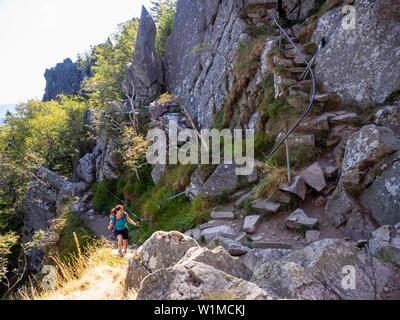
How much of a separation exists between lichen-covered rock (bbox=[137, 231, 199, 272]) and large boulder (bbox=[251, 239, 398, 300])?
1516mm

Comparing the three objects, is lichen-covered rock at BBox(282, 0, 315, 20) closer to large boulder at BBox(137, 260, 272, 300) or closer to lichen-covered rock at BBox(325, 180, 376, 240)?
lichen-covered rock at BBox(325, 180, 376, 240)

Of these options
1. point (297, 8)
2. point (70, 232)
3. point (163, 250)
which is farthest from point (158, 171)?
point (297, 8)

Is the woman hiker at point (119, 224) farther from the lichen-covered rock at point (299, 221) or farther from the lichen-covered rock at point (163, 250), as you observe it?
the lichen-covered rock at point (299, 221)

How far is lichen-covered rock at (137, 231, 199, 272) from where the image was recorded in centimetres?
377

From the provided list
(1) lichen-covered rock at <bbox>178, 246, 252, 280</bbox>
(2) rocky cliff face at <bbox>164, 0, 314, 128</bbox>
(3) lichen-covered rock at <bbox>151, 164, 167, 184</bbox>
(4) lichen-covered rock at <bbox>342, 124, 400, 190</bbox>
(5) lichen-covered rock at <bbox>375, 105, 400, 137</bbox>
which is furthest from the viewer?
(3) lichen-covered rock at <bbox>151, 164, 167, 184</bbox>

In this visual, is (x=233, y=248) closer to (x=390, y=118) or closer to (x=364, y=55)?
(x=390, y=118)

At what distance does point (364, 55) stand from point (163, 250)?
7399 millimetres

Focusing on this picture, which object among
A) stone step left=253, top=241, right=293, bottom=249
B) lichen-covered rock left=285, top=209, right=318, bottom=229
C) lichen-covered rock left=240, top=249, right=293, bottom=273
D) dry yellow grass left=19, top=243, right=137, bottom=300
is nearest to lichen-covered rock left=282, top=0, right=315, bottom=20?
lichen-covered rock left=285, top=209, right=318, bottom=229

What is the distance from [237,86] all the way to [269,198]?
6.81m

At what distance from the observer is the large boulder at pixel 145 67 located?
2136 centimetres

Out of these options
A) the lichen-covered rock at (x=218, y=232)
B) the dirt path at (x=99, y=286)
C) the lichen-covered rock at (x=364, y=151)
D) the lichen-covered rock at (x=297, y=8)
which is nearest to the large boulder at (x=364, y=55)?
the lichen-covered rock at (x=364, y=151)

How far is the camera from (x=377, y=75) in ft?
20.5

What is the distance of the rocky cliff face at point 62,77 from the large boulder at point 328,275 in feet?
211

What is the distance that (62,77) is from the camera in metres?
57.6
